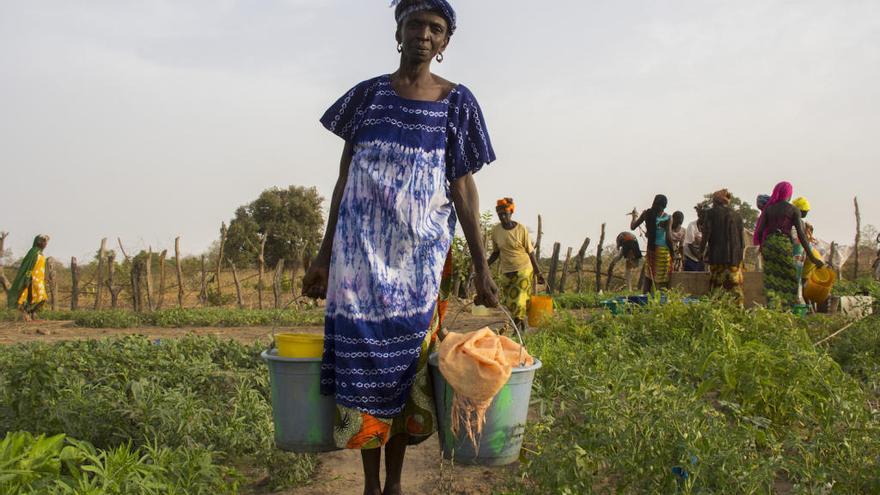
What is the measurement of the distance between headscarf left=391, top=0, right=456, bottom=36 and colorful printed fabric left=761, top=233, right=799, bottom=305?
7.52 metres

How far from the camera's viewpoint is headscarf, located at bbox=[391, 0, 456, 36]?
2857 mm

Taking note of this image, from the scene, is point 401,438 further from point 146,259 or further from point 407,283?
point 146,259

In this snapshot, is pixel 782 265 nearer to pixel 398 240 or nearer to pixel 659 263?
pixel 659 263

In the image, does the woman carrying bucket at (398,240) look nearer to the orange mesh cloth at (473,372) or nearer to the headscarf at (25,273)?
the orange mesh cloth at (473,372)

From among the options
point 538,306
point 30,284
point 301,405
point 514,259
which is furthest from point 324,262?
point 30,284

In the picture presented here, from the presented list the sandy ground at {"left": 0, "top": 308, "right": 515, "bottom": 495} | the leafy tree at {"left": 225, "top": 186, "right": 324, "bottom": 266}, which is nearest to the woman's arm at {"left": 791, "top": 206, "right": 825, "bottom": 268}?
the sandy ground at {"left": 0, "top": 308, "right": 515, "bottom": 495}

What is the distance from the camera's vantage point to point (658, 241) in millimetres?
11289

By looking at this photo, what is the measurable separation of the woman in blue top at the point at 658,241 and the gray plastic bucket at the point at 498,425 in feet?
29.0

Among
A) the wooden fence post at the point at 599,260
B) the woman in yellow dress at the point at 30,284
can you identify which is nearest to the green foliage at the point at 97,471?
the woman in yellow dress at the point at 30,284

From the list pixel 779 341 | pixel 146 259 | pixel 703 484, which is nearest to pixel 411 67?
pixel 703 484

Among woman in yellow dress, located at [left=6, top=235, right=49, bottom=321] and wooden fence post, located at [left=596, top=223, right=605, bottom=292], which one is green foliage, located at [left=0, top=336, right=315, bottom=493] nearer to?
woman in yellow dress, located at [left=6, top=235, right=49, bottom=321]

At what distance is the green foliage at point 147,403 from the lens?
12.1 feet

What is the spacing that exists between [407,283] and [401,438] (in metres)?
0.59

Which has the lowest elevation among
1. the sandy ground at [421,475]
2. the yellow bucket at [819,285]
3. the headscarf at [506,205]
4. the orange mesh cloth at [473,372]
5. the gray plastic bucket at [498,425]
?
the sandy ground at [421,475]
